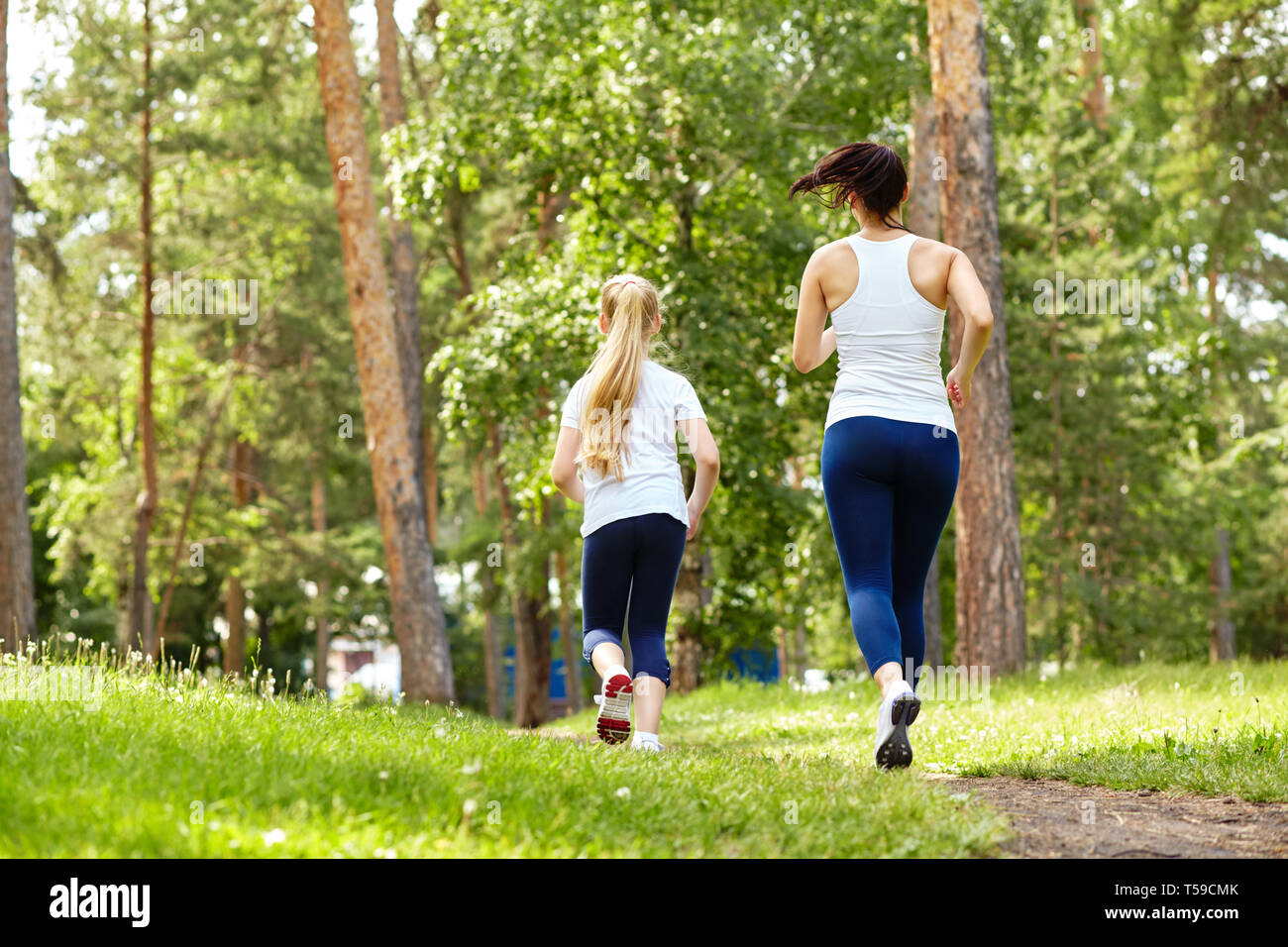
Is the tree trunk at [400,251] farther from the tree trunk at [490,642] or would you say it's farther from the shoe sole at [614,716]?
the shoe sole at [614,716]

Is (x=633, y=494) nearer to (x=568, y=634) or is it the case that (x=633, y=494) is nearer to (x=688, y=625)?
(x=688, y=625)

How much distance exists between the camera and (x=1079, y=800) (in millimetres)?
4375

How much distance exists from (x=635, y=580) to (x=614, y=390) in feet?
2.69

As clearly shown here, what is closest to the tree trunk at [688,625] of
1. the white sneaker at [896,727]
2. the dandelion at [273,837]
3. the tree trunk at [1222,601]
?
the white sneaker at [896,727]

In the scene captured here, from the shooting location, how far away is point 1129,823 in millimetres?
3910

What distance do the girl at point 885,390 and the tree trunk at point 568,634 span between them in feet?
62.5

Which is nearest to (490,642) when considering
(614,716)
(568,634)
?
(568,634)

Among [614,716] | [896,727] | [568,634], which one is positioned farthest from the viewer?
[568,634]

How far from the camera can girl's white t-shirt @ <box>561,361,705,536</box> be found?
15.9ft

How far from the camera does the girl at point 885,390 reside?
4.41 metres

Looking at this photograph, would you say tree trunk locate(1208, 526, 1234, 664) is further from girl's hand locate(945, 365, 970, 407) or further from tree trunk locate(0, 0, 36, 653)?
tree trunk locate(0, 0, 36, 653)
